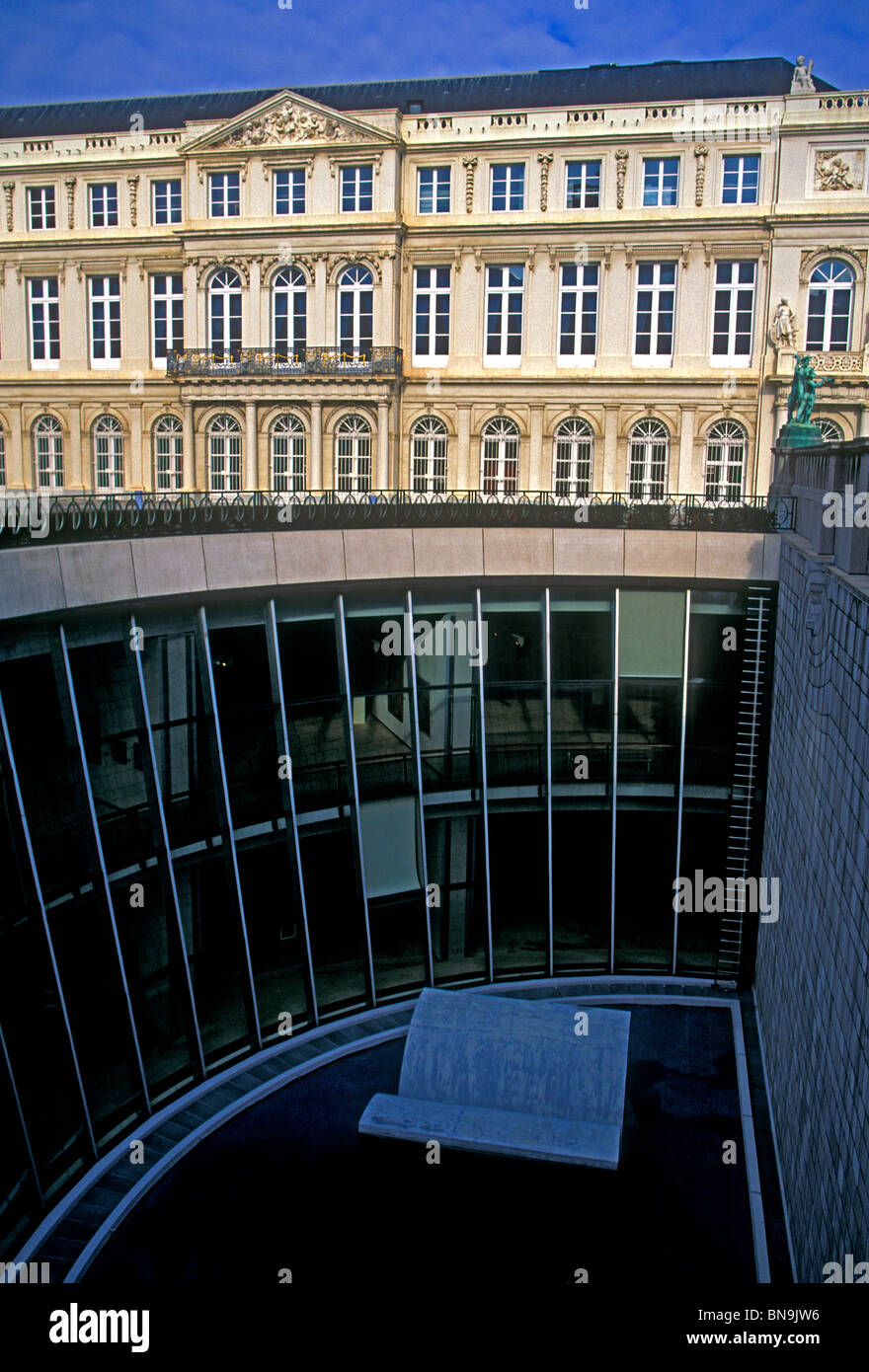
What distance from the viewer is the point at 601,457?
52.2 metres

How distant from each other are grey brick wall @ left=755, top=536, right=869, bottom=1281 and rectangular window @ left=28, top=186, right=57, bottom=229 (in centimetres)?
4996

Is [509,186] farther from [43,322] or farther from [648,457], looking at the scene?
[43,322]

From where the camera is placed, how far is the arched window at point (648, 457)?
51875mm

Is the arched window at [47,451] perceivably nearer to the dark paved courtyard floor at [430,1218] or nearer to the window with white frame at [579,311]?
the window with white frame at [579,311]

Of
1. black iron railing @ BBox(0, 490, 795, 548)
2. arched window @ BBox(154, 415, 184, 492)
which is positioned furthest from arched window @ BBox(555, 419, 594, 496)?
black iron railing @ BBox(0, 490, 795, 548)

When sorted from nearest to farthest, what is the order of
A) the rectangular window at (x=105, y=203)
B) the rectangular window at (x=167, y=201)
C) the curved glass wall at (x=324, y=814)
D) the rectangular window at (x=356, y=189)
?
the curved glass wall at (x=324, y=814) → the rectangular window at (x=356, y=189) → the rectangular window at (x=167, y=201) → the rectangular window at (x=105, y=203)

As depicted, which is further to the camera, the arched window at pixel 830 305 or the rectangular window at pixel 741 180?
the rectangular window at pixel 741 180

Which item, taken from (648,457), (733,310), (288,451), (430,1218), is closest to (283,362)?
(288,451)

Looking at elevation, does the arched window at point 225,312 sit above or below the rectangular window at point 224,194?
below

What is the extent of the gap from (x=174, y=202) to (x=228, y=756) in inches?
1724

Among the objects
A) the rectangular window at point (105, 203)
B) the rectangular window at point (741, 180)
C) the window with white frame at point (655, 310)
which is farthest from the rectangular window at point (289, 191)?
the rectangular window at point (741, 180)

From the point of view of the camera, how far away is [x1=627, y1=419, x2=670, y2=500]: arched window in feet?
170

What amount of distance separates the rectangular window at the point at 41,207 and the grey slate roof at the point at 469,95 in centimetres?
394

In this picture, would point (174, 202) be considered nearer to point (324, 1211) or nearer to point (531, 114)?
point (531, 114)
